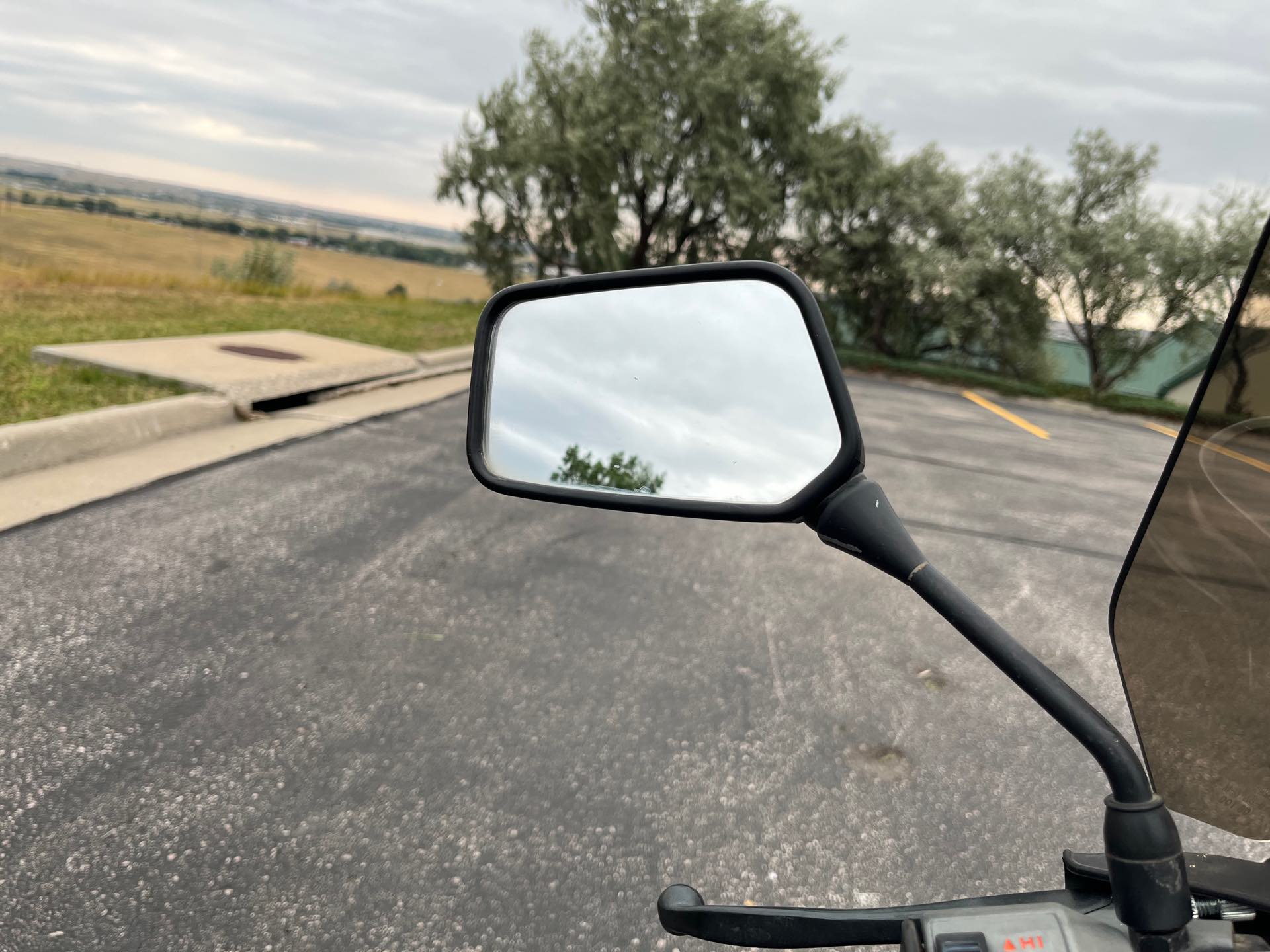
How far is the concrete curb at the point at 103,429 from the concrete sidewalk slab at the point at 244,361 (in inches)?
15.8

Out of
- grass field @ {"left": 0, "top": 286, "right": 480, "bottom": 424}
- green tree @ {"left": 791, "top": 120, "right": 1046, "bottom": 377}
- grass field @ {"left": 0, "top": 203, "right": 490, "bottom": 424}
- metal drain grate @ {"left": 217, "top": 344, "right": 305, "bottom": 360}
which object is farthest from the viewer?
green tree @ {"left": 791, "top": 120, "right": 1046, "bottom": 377}

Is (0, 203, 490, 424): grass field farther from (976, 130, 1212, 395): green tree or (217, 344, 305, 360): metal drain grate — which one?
(976, 130, 1212, 395): green tree

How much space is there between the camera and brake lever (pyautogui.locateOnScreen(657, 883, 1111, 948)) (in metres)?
1.07

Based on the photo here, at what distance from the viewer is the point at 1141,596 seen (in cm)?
114

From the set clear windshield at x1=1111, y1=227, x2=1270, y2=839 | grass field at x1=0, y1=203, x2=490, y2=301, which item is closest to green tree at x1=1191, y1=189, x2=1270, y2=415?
clear windshield at x1=1111, y1=227, x2=1270, y2=839

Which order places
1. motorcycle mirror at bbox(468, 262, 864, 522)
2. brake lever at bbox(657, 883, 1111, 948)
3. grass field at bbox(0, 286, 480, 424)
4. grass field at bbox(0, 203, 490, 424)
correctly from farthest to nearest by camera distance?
grass field at bbox(0, 203, 490, 424), grass field at bbox(0, 286, 480, 424), motorcycle mirror at bbox(468, 262, 864, 522), brake lever at bbox(657, 883, 1111, 948)

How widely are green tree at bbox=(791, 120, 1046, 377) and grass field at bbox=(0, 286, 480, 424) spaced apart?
9880 mm

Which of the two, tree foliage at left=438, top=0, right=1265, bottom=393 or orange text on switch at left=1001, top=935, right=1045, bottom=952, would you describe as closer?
orange text on switch at left=1001, top=935, right=1045, bottom=952

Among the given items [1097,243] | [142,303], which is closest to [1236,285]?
[142,303]

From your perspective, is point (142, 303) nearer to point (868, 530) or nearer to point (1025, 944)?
point (868, 530)

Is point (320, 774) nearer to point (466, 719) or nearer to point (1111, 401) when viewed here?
point (466, 719)

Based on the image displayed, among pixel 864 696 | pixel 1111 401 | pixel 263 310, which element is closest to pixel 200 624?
pixel 864 696

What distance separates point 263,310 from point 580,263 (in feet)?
43.3

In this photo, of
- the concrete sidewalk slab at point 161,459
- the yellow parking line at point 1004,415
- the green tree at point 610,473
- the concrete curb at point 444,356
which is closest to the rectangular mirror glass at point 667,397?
the green tree at point 610,473
